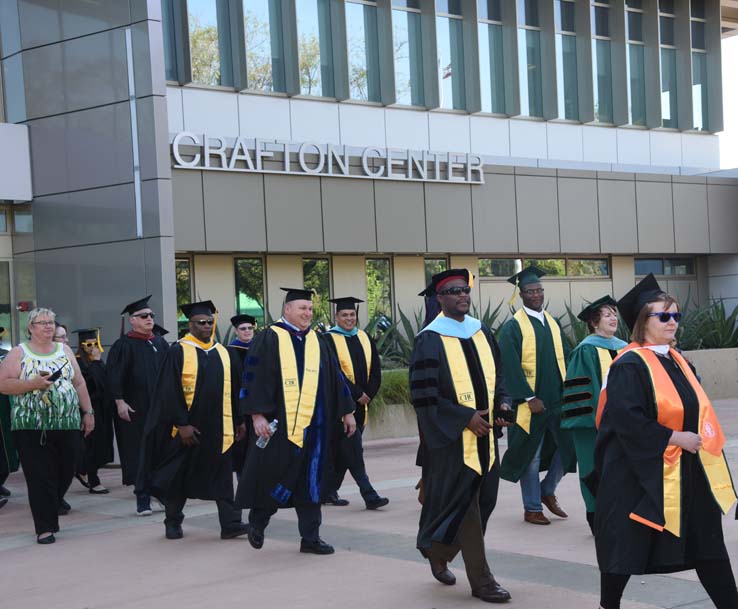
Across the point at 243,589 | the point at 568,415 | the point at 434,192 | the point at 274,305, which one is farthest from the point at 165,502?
the point at 434,192

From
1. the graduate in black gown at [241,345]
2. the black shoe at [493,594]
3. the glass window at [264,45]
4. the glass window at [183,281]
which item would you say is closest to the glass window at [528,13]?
the glass window at [264,45]

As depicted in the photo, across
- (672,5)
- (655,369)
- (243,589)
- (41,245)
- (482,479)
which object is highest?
(672,5)

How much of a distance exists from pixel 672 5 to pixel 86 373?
66.8 ft

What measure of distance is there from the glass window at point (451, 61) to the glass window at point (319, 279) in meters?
4.61

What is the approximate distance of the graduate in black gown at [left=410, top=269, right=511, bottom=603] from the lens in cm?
662

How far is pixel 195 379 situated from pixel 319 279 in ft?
41.0

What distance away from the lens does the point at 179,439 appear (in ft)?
30.0

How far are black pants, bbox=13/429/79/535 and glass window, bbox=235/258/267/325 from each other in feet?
37.7

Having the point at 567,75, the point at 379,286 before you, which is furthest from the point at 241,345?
the point at 567,75

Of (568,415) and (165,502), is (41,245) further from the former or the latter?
(568,415)

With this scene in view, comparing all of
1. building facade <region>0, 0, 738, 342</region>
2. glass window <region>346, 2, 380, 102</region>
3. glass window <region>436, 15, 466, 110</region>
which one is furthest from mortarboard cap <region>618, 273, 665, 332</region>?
glass window <region>436, 15, 466, 110</region>

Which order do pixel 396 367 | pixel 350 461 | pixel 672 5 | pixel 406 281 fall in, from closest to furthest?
pixel 350 461 < pixel 396 367 < pixel 406 281 < pixel 672 5

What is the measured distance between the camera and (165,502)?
9281 mm

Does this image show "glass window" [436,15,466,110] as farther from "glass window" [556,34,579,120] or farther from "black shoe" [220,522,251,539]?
"black shoe" [220,522,251,539]
